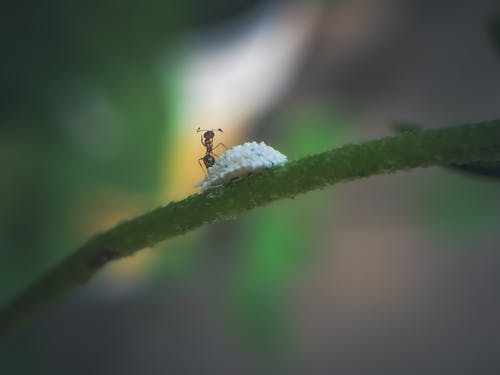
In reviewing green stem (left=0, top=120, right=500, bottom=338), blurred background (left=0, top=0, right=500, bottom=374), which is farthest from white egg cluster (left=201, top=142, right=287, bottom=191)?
blurred background (left=0, top=0, right=500, bottom=374)

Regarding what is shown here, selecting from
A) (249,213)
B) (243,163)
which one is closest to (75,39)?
(249,213)

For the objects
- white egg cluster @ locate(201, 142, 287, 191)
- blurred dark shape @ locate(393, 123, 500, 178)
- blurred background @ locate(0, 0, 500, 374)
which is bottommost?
blurred dark shape @ locate(393, 123, 500, 178)

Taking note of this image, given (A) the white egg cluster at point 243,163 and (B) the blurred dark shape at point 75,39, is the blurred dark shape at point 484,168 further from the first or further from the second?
(B) the blurred dark shape at point 75,39

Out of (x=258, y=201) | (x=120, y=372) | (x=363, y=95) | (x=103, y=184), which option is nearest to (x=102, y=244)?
(x=258, y=201)

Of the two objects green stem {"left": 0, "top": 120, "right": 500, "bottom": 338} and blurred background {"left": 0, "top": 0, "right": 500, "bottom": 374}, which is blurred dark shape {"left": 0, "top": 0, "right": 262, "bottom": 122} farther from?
green stem {"left": 0, "top": 120, "right": 500, "bottom": 338}

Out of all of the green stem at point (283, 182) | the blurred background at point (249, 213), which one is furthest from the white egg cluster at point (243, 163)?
the blurred background at point (249, 213)
